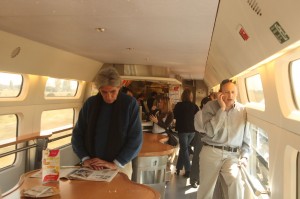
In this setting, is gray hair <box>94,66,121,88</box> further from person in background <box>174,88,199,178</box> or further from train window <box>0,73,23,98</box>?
person in background <box>174,88,199,178</box>

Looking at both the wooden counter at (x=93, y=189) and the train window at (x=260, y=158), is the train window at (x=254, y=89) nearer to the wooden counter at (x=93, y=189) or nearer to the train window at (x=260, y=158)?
the train window at (x=260, y=158)

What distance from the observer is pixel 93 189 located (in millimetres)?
1932

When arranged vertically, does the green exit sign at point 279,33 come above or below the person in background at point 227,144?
above

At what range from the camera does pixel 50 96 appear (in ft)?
20.0

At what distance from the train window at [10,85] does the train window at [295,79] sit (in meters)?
4.16

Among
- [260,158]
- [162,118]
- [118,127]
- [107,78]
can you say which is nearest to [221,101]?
[260,158]

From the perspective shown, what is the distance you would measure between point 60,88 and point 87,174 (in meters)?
4.76

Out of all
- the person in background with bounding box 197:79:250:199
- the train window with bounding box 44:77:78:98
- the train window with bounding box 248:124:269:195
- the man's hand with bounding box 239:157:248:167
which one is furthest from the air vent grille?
the train window with bounding box 44:77:78:98

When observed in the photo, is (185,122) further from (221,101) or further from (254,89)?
(221,101)

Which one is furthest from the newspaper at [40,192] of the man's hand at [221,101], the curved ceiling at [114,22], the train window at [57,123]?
the train window at [57,123]

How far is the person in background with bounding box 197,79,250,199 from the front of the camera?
3.33 metres

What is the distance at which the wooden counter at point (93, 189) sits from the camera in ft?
5.95

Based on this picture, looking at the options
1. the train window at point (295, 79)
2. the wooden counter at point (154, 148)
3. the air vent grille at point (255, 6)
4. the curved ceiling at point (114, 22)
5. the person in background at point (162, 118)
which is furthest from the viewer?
the person in background at point (162, 118)

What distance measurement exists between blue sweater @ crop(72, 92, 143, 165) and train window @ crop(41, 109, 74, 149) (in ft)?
10.7
